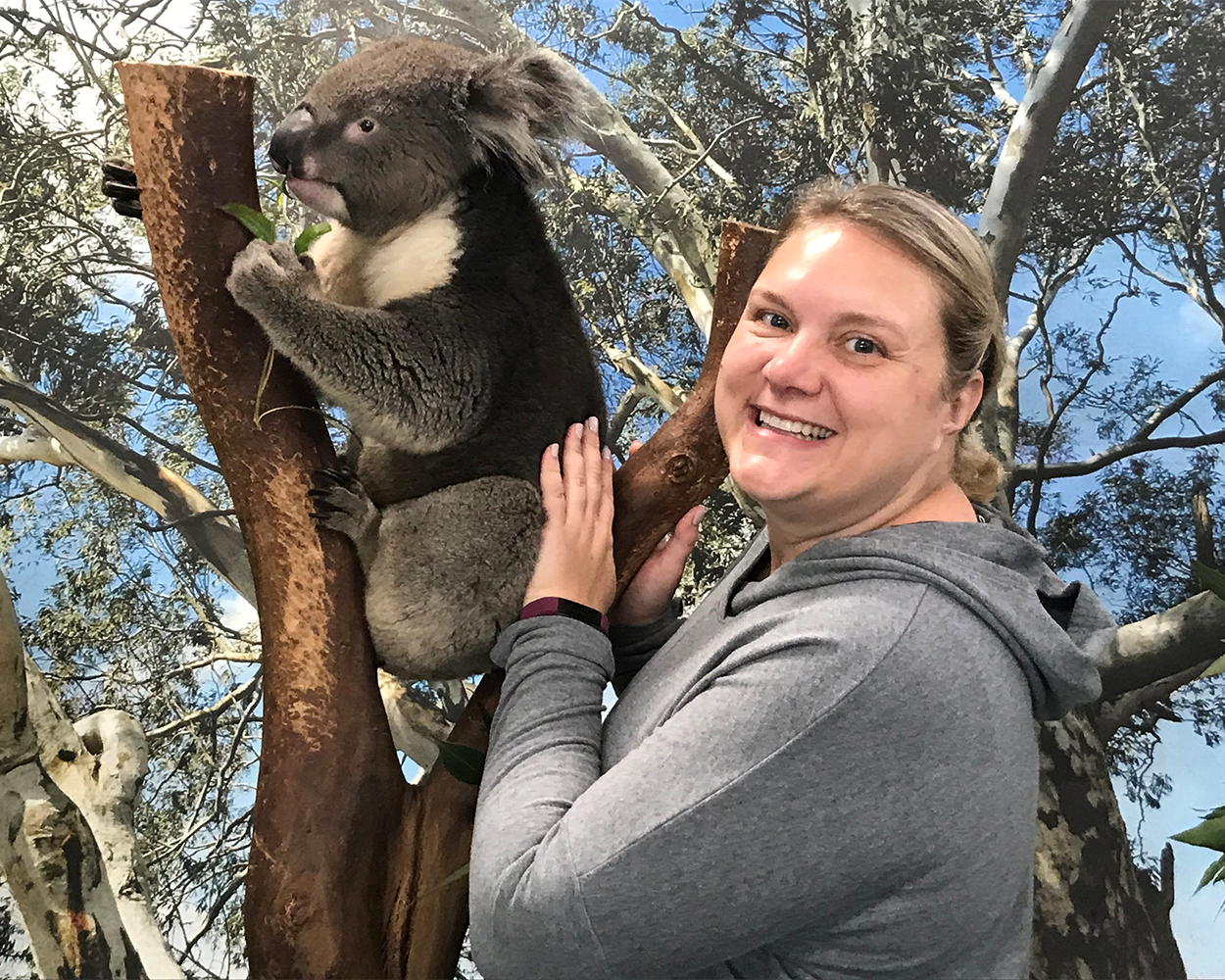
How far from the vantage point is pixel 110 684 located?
8.57 feet

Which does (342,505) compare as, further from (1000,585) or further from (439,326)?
(1000,585)

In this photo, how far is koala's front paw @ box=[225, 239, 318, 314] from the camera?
1.30 meters

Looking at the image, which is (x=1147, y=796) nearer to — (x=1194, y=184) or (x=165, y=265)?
(x=1194, y=184)

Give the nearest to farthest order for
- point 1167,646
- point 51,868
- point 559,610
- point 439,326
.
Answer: point 559,610 → point 439,326 → point 51,868 → point 1167,646

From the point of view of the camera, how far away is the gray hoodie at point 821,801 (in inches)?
32.8

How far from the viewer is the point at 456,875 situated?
1.35 metres

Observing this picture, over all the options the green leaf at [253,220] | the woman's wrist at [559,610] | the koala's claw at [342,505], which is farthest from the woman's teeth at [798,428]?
the green leaf at [253,220]

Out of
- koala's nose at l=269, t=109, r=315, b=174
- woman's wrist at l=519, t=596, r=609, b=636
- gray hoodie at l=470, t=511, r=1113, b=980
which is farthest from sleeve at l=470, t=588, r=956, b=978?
koala's nose at l=269, t=109, r=315, b=174

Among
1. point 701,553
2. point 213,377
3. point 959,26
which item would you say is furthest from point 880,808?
point 959,26

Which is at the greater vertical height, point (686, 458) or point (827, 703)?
point (686, 458)

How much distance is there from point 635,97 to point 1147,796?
242 centimetres

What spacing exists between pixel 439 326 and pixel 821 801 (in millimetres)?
989

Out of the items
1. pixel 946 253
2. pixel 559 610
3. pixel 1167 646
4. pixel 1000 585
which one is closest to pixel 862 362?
pixel 946 253

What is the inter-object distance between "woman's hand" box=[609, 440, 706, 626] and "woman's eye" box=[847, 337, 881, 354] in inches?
26.3
